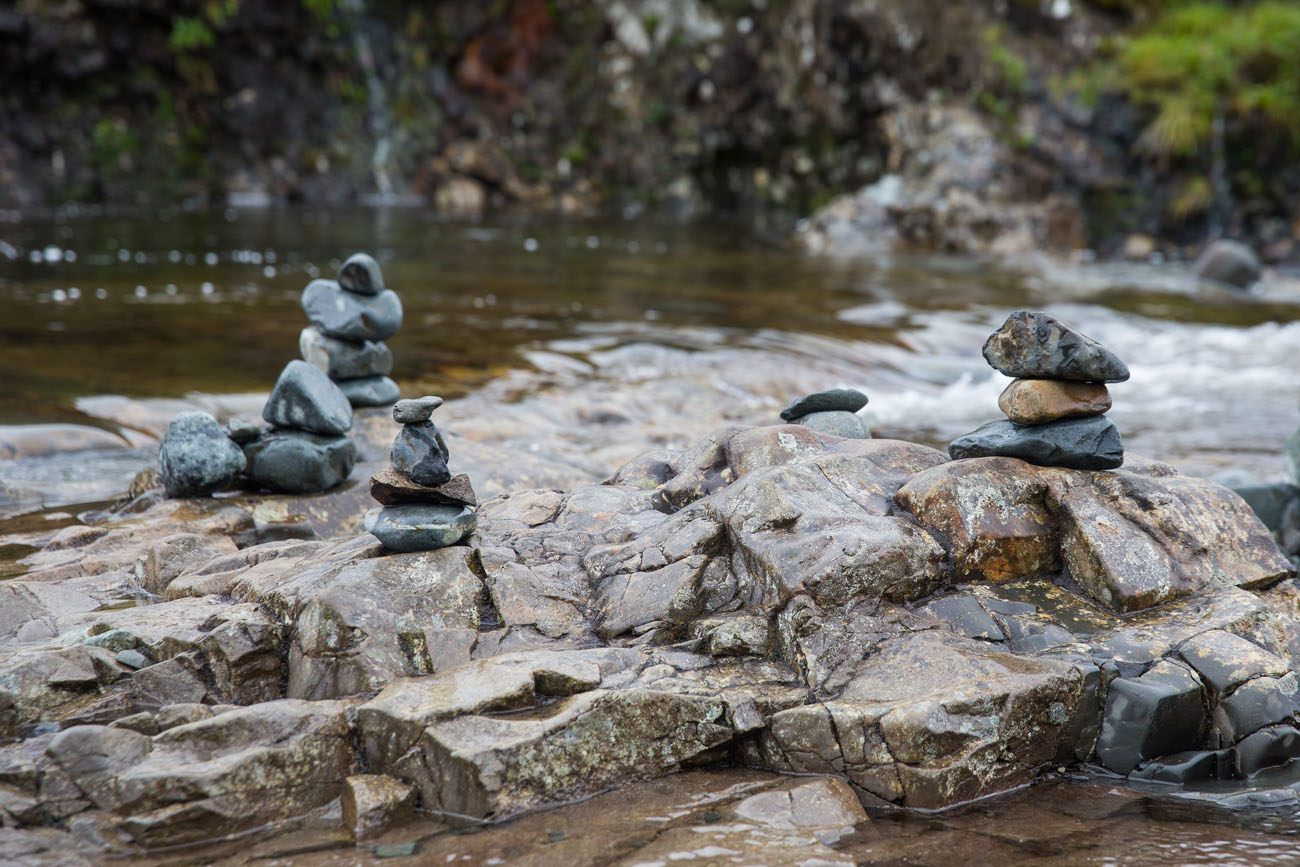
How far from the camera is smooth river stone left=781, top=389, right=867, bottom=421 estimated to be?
5.97m

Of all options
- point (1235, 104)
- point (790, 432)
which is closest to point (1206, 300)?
point (1235, 104)

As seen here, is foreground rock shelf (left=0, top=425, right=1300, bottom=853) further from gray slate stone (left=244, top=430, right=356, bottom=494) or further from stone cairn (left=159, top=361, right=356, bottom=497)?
gray slate stone (left=244, top=430, right=356, bottom=494)

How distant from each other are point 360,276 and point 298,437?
1263 millimetres

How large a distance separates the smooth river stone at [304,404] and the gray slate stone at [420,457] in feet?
5.70

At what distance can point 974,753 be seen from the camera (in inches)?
152

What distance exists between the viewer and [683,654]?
4223 mm

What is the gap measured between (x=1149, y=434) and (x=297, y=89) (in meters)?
19.9

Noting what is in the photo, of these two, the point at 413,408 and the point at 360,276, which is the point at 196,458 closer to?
the point at 360,276

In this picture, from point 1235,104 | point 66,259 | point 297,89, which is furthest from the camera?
point 297,89

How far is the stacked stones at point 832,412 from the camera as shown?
5.91 metres

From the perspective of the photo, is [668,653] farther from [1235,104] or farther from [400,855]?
[1235,104]

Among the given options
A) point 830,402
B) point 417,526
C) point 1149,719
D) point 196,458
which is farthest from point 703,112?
point 1149,719

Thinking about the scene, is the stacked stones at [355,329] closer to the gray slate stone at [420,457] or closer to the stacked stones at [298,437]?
the stacked stones at [298,437]

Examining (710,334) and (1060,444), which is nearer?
(1060,444)
